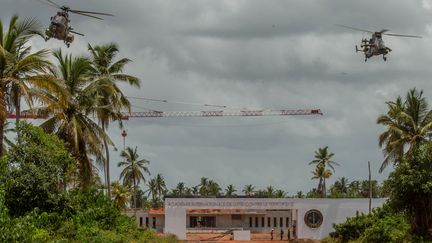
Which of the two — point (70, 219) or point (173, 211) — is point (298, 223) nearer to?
point (173, 211)

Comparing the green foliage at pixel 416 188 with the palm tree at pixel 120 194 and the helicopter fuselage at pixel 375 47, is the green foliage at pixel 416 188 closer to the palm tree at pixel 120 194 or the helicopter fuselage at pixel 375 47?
the helicopter fuselage at pixel 375 47

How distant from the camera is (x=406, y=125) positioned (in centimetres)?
4672

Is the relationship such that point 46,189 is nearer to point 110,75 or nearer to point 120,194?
point 110,75

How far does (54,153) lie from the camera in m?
25.0

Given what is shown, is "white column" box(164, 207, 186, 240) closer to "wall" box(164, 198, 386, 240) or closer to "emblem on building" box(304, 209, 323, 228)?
"wall" box(164, 198, 386, 240)

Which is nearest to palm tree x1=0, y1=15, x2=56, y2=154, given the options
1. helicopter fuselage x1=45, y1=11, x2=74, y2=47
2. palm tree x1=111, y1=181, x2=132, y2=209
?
helicopter fuselage x1=45, y1=11, x2=74, y2=47

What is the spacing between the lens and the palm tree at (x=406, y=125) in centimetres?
4566

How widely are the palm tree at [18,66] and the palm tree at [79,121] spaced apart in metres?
7.86

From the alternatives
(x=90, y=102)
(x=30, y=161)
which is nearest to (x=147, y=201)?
(x=90, y=102)

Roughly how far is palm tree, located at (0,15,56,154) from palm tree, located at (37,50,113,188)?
7.86 meters

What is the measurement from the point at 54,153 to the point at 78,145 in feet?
20.6

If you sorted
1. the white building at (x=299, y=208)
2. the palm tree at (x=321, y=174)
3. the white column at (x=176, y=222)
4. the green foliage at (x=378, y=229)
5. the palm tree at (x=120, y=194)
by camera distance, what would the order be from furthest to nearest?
the palm tree at (x=321, y=174) < the palm tree at (x=120, y=194) < the white building at (x=299, y=208) < the white column at (x=176, y=222) < the green foliage at (x=378, y=229)

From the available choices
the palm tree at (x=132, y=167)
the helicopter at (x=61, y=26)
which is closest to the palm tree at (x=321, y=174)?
the palm tree at (x=132, y=167)

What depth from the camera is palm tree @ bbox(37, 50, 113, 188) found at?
102 feet
